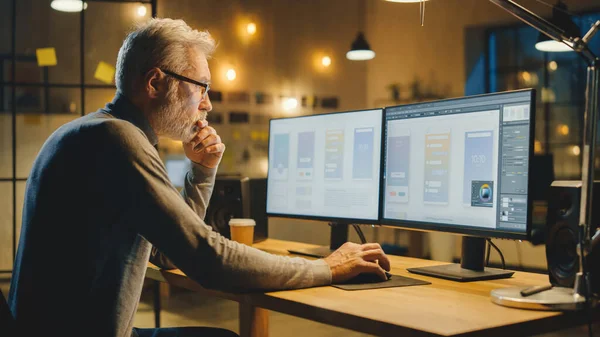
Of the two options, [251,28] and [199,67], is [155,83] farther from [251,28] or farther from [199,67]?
[251,28]

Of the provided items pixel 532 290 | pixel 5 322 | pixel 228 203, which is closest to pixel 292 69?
pixel 228 203

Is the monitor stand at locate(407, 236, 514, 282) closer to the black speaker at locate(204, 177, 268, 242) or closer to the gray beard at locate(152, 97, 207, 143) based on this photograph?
the gray beard at locate(152, 97, 207, 143)

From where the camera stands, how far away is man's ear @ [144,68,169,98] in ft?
5.02

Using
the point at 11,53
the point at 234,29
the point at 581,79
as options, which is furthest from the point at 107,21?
the point at 581,79

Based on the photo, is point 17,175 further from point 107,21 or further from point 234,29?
point 234,29

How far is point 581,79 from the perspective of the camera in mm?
7996

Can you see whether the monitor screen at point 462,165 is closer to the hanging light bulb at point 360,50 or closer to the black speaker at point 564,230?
the black speaker at point 564,230

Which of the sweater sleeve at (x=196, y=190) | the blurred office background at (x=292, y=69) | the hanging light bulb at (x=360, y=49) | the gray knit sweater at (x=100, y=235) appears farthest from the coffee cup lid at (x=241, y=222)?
the hanging light bulb at (x=360, y=49)

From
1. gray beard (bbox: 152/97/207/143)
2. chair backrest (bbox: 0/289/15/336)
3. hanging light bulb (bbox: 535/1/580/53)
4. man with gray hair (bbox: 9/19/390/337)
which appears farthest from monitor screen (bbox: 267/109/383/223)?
hanging light bulb (bbox: 535/1/580/53)

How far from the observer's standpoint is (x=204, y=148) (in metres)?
1.88

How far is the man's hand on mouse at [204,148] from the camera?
1.87 meters

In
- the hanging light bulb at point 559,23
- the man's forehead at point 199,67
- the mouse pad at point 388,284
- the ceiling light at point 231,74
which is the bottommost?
the mouse pad at point 388,284

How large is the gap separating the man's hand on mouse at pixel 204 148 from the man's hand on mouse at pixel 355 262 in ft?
1.67

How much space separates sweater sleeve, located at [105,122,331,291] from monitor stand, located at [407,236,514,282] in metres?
0.58
